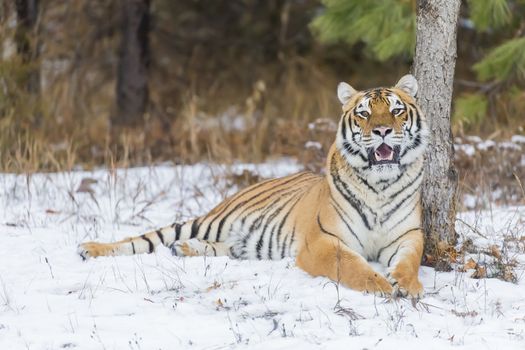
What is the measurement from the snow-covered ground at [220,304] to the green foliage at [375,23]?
1.98 metres

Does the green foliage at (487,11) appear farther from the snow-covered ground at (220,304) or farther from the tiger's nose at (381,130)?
the tiger's nose at (381,130)

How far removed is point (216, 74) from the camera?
47.0ft

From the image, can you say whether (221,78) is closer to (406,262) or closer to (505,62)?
(505,62)

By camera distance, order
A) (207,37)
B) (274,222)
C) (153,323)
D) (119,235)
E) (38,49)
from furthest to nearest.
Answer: (207,37) < (38,49) < (119,235) < (274,222) < (153,323)

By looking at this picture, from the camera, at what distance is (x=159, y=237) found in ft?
20.0

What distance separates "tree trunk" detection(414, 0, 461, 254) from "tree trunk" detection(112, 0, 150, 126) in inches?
220

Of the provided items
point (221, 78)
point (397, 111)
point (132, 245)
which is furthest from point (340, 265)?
point (221, 78)

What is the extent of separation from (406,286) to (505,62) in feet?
12.4

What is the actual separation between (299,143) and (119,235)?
292 cm

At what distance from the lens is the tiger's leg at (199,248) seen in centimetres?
584

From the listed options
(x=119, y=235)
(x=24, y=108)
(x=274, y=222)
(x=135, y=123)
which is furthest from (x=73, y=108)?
(x=274, y=222)

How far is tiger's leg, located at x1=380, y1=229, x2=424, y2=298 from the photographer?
4754mm

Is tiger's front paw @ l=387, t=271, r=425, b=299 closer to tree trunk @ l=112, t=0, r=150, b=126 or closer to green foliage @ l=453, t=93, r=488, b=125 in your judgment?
green foliage @ l=453, t=93, r=488, b=125

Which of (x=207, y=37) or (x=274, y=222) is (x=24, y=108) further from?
(x=207, y=37)
